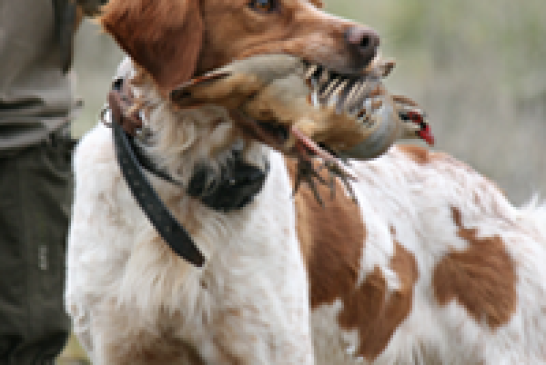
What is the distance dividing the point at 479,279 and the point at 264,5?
5.44 feet

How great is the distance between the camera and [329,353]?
3.40 meters

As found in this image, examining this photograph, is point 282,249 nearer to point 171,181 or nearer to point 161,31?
point 171,181

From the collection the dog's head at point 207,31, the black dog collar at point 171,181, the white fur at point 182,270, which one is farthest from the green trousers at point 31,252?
the dog's head at point 207,31

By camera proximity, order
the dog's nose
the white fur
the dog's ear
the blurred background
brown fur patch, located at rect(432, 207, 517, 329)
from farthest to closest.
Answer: the blurred background
brown fur patch, located at rect(432, 207, 517, 329)
the white fur
the dog's ear
the dog's nose

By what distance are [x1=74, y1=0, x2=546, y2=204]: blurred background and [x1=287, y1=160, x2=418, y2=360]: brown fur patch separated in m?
4.53

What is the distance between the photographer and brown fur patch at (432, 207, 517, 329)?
353cm

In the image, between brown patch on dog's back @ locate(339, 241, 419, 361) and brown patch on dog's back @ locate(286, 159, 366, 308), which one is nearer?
brown patch on dog's back @ locate(286, 159, 366, 308)

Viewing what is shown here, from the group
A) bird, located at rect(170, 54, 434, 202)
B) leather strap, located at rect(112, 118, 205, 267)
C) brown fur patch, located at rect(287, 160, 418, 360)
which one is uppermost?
bird, located at rect(170, 54, 434, 202)

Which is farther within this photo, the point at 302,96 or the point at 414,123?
the point at 414,123

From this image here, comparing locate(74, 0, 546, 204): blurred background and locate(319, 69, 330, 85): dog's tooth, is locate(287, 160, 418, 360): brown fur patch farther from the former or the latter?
locate(74, 0, 546, 204): blurred background

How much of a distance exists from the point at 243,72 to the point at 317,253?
1.02 meters

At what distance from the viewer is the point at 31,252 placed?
282 centimetres

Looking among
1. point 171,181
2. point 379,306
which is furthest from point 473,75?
point 171,181

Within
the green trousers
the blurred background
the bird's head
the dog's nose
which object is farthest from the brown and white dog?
the blurred background
